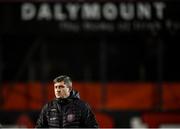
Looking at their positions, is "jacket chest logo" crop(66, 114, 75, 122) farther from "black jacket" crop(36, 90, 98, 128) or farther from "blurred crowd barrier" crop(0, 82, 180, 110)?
"blurred crowd barrier" crop(0, 82, 180, 110)

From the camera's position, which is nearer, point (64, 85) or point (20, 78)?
point (64, 85)

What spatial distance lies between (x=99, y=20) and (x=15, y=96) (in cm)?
237

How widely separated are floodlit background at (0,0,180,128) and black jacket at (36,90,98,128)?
234 inches

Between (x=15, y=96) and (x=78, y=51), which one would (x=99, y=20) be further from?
(x=15, y=96)

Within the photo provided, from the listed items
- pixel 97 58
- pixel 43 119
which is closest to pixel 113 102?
pixel 97 58

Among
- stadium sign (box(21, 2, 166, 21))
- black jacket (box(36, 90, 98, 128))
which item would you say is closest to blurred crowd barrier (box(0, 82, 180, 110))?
stadium sign (box(21, 2, 166, 21))

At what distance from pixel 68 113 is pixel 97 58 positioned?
20.3ft

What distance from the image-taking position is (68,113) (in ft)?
23.2

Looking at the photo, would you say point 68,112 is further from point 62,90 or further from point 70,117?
point 62,90

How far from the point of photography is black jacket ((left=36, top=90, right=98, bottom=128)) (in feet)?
23.2

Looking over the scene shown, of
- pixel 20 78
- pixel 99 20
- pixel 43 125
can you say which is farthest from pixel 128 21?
pixel 43 125

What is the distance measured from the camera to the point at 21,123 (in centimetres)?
1316

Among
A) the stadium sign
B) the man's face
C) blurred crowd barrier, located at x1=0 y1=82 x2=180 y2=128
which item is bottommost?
blurred crowd barrier, located at x1=0 y1=82 x2=180 y2=128

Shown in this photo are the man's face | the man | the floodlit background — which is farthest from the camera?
the floodlit background
